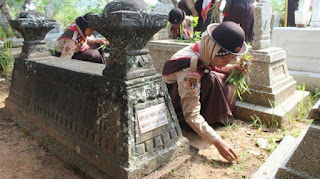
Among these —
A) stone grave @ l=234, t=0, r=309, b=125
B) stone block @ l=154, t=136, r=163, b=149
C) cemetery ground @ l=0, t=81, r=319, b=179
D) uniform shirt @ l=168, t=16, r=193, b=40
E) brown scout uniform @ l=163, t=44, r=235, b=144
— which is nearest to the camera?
stone block @ l=154, t=136, r=163, b=149

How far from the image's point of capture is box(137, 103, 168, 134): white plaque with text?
5.70ft

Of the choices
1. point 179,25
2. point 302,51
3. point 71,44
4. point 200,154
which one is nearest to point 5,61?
point 71,44

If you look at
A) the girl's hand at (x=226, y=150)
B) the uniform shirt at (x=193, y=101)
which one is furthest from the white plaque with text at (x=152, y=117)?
the girl's hand at (x=226, y=150)

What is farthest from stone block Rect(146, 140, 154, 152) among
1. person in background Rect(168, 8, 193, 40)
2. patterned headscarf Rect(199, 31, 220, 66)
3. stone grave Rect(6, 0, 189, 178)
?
person in background Rect(168, 8, 193, 40)

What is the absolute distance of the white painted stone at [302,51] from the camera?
4184mm

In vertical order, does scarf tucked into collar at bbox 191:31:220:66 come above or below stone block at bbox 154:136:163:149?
above

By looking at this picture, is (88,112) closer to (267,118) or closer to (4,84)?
(267,118)

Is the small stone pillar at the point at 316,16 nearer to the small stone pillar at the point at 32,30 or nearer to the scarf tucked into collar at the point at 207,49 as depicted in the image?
the scarf tucked into collar at the point at 207,49

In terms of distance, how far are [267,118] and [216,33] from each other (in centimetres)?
126

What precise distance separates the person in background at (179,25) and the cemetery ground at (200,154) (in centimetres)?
218

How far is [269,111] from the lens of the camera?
9.48ft

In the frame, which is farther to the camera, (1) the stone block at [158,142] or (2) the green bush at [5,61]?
(2) the green bush at [5,61]

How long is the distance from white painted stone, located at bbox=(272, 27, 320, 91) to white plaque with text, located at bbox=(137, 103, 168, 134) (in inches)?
129

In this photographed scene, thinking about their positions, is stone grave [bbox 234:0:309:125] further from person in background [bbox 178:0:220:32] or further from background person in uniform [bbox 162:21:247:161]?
person in background [bbox 178:0:220:32]
